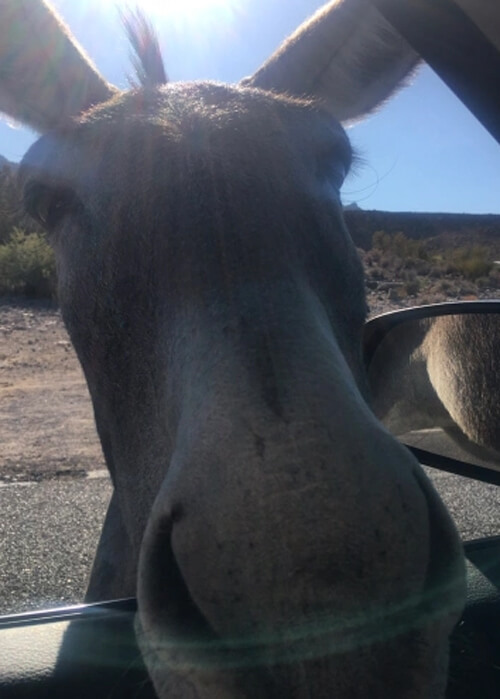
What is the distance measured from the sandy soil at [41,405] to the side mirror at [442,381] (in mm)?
3735

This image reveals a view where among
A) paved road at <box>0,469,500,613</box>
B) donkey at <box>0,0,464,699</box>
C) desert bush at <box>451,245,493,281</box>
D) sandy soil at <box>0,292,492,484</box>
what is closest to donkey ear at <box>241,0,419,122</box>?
donkey at <box>0,0,464,699</box>

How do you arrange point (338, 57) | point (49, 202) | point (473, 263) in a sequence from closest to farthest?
point (49, 202) → point (338, 57) → point (473, 263)

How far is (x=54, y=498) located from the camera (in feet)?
19.1

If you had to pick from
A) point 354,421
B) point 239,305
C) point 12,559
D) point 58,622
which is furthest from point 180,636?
point 12,559

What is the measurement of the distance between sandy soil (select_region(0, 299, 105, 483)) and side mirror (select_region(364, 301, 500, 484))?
374 centimetres

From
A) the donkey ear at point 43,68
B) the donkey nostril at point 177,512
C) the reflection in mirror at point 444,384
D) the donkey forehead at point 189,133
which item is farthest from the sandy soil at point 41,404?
the donkey nostril at point 177,512

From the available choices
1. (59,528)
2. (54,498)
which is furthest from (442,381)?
(54,498)

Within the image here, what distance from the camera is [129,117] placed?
2613mm

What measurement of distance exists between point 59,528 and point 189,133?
11.2 feet

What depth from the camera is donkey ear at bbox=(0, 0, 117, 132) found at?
10.8 feet

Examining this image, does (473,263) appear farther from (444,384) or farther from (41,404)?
(444,384)

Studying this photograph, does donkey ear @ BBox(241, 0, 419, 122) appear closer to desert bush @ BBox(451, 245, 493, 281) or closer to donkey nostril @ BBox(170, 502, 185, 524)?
donkey nostril @ BBox(170, 502, 185, 524)

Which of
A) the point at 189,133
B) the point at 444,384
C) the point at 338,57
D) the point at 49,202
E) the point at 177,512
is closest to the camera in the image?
the point at 177,512

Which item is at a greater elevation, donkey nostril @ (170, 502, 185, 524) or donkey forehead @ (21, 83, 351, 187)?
donkey forehead @ (21, 83, 351, 187)
